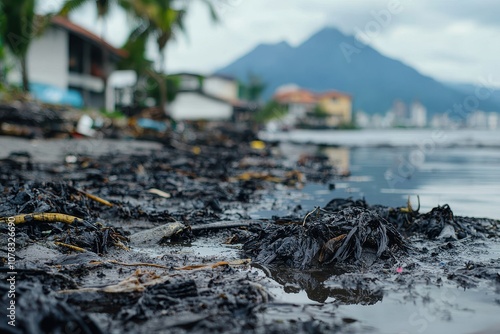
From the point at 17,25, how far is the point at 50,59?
8817 millimetres

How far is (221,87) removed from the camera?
8694cm

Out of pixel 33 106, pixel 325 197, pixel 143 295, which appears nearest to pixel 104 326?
pixel 143 295

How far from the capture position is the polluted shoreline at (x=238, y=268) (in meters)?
2.49

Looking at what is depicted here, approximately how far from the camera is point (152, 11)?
2648cm

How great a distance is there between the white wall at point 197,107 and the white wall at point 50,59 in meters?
21.8

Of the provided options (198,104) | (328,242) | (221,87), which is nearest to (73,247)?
(328,242)

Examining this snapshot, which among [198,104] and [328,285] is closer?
[328,285]

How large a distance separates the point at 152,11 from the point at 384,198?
21.8m

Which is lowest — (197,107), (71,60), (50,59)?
(197,107)

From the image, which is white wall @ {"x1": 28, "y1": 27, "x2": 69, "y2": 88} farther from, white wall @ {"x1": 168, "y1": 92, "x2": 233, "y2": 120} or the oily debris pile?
the oily debris pile

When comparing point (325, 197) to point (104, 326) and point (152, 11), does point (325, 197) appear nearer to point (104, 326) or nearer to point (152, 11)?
point (104, 326)

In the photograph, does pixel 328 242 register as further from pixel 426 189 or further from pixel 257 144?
pixel 257 144

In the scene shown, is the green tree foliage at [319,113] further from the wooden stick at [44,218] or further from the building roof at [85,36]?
the wooden stick at [44,218]

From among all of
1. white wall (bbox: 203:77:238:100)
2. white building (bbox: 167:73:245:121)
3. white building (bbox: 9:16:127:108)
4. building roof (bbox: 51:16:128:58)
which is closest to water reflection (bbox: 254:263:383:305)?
white building (bbox: 9:16:127:108)
